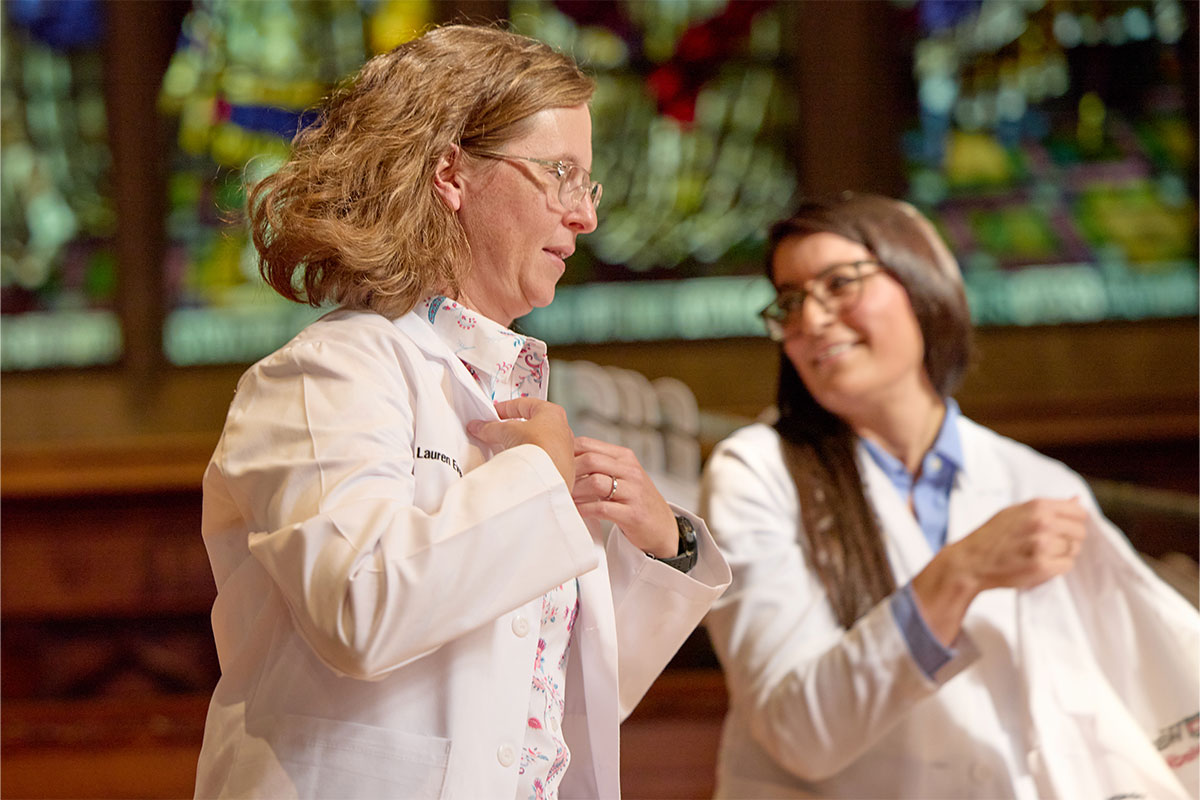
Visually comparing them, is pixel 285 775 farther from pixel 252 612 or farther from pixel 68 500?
pixel 68 500

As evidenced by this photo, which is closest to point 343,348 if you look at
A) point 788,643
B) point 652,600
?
point 652,600

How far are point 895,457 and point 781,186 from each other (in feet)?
13.0

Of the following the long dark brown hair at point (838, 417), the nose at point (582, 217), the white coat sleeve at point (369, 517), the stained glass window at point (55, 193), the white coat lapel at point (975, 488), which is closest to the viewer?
the white coat sleeve at point (369, 517)

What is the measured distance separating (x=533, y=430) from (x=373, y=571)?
25 centimetres

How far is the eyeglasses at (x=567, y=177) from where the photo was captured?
1325mm

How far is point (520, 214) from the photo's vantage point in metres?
1.34

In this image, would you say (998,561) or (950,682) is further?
(950,682)

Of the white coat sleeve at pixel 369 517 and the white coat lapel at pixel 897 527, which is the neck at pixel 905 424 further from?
the white coat sleeve at pixel 369 517

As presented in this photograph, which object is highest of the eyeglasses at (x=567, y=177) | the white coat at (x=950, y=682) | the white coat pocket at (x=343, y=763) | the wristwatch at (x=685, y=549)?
the eyeglasses at (x=567, y=177)

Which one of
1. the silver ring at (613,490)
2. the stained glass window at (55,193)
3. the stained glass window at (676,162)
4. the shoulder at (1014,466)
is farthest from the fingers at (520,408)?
the stained glass window at (55,193)

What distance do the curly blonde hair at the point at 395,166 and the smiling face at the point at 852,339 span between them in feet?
2.83

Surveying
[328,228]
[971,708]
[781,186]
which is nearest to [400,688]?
[328,228]

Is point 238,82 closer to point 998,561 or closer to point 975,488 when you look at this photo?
point 975,488

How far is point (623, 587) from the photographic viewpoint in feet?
4.70
